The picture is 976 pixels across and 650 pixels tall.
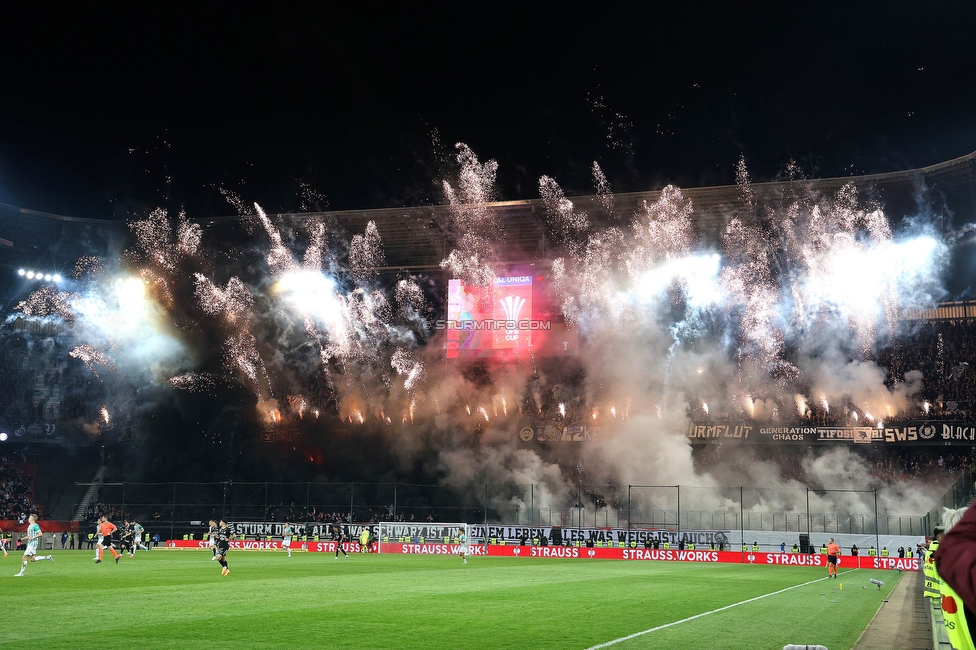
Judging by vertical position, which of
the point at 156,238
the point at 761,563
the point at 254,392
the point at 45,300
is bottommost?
the point at 761,563

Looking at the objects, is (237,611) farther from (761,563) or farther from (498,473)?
(498,473)

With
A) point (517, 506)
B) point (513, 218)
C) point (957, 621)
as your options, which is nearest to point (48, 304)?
point (513, 218)

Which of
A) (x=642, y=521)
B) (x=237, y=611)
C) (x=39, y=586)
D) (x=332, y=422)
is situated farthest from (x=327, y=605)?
(x=332, y=422)

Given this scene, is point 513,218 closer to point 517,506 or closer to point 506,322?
point 506,322

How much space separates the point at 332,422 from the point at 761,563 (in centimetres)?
4118

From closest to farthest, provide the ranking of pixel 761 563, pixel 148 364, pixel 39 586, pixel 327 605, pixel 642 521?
pixel 327 605 → pixel 39 586 → pixel 761 563 → pixel 642 521 → pixel 148 364

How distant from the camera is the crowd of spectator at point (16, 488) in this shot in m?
58.7

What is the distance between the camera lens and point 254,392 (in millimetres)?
78875

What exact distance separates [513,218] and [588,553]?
26805 millimetres

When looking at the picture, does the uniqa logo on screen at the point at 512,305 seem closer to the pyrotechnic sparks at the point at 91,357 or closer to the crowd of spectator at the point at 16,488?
the pyrotechnic sparks at the point at 91,357

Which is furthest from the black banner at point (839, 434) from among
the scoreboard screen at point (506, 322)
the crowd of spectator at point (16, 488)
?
the crowd of spectator at point (16, 488)

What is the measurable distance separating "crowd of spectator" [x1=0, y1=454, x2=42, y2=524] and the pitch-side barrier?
1309 cm

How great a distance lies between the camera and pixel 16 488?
6184cm

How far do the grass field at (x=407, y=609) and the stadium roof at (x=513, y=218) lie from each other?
1345 inches
